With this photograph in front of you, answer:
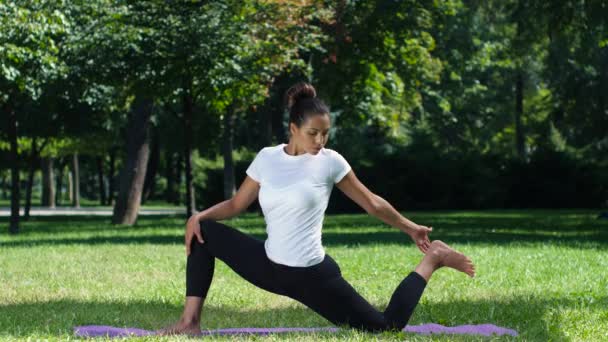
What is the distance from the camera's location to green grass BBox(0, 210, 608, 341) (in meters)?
8.12

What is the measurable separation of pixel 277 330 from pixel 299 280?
83cm

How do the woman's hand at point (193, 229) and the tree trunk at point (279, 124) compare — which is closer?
the woman's hand at point (193, 229)

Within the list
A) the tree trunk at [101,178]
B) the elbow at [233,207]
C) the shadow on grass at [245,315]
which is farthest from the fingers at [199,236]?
the tree trunk at [101,178]

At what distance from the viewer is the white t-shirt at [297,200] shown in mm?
6656

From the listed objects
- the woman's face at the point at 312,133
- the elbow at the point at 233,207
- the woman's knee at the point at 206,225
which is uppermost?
the woman's face at the point at 312,133

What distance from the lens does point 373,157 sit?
43.3 metres

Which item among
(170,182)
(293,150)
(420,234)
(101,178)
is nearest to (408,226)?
(420,234)

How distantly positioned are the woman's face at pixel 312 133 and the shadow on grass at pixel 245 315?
184cm

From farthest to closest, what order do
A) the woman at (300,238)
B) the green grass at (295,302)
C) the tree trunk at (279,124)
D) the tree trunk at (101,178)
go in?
1. the tree trunk at (101,178)
2. the tree trunk at (279,124)
3. the green grass at (295,302)
4. the woman at (300,238)

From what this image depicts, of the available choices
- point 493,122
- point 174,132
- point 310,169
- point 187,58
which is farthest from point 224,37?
point 493,122

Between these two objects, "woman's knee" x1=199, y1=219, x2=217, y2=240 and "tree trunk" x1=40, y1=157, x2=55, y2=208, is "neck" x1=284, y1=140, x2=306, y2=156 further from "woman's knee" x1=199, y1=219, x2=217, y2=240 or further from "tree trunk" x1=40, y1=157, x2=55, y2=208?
"tree trunk" x1=40, y1=157, x2=55, y2=208

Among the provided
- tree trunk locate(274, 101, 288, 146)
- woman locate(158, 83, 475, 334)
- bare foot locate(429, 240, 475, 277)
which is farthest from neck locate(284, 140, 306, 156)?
tree trunk locate(274, 101, 288, 146)

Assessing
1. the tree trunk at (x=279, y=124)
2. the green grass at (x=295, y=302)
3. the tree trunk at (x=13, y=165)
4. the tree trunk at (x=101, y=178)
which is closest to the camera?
the green grass at (x=295, y=302)

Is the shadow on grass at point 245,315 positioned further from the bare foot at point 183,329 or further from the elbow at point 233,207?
the elbow at point 233,207
